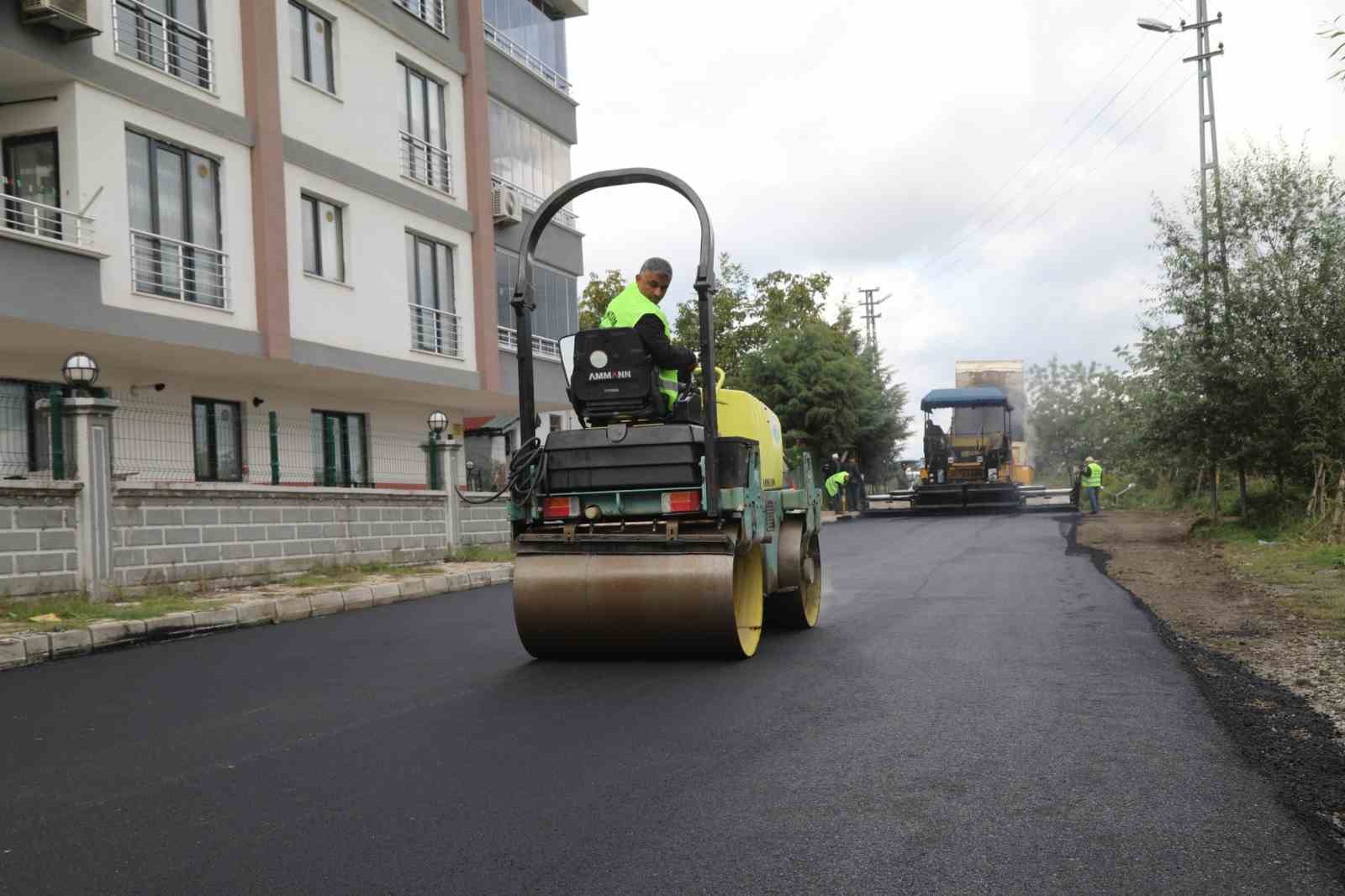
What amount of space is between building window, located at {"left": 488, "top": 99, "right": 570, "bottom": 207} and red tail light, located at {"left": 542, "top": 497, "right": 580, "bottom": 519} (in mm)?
18176

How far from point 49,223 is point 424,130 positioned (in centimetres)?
844

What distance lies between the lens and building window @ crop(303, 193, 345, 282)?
19172mm

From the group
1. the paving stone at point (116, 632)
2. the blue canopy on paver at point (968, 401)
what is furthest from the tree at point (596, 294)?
the paving stone at point (116, 632)

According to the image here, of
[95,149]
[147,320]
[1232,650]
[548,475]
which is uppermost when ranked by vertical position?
[95,149]

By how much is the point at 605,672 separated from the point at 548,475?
130cm

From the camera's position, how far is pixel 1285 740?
5.24 m

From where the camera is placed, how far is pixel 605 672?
7.31 m

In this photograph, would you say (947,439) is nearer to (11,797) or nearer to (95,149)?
(95,149)

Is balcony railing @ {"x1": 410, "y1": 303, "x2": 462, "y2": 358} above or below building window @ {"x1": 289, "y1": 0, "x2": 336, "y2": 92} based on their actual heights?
below

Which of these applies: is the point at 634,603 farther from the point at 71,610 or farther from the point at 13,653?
the point at 71,610

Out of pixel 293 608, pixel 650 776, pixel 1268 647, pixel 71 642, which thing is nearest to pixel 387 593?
pixel 293 608

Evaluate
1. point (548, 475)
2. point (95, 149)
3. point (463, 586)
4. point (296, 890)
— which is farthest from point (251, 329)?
point (296, 890)

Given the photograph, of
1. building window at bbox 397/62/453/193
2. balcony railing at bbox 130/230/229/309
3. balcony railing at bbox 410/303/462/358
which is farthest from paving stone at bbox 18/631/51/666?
building window at bbox 397/62/453/193

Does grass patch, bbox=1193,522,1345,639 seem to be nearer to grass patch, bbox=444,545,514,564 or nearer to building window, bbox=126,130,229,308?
grass patch, bbox=444,545,514,564
